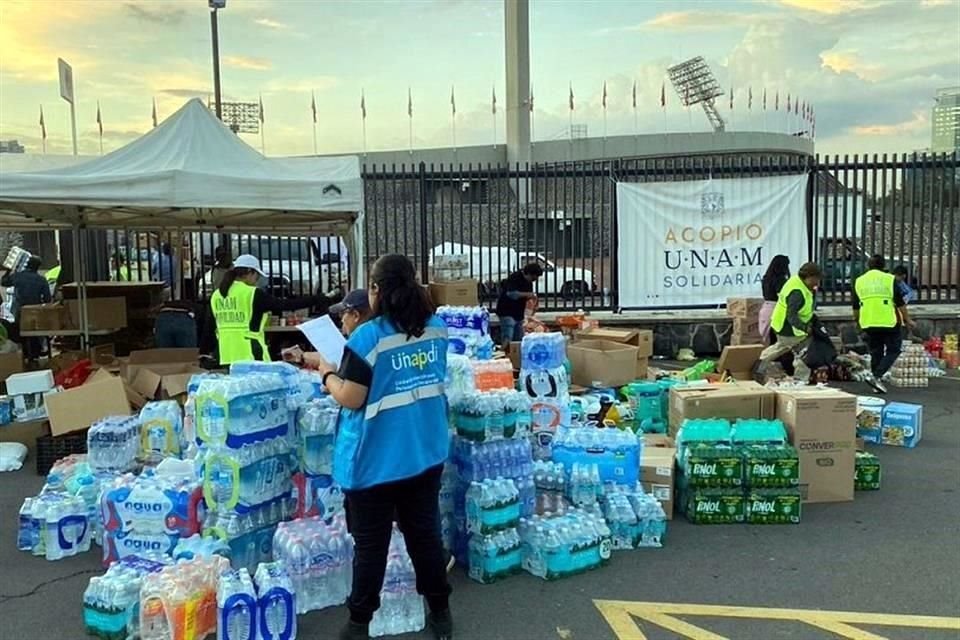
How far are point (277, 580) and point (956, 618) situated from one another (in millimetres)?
3347

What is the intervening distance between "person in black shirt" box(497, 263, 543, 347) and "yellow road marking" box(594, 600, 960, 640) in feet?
19.2

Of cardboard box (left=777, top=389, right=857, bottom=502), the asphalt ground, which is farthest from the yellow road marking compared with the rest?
cardboard box (left=777, top=389, right=857, bottom=502)

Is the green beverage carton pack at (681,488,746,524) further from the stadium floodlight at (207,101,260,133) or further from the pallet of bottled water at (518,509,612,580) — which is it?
the stadium floodlight at (207,101,260,133)

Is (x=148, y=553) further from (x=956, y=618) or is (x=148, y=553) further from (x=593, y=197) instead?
(x=593, y=197)

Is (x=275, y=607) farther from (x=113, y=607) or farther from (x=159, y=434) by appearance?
(x=159, y=434)

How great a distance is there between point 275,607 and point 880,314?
831 centimetres

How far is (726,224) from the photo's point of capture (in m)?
12.4

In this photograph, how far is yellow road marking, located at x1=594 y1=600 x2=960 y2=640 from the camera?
3.96m

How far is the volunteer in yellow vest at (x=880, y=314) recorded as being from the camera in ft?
31.6

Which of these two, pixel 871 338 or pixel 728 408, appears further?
pixel 871 338

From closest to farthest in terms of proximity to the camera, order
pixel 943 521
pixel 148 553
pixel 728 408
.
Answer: pixel 148 553 < pixel 943 521 < pixel 728 408

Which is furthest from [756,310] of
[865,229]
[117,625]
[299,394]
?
[117,625]

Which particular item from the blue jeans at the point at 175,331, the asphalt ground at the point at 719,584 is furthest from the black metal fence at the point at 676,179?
the asphalt ground at the point at 719,584

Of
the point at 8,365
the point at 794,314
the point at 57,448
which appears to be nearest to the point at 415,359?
the point at 57,448
